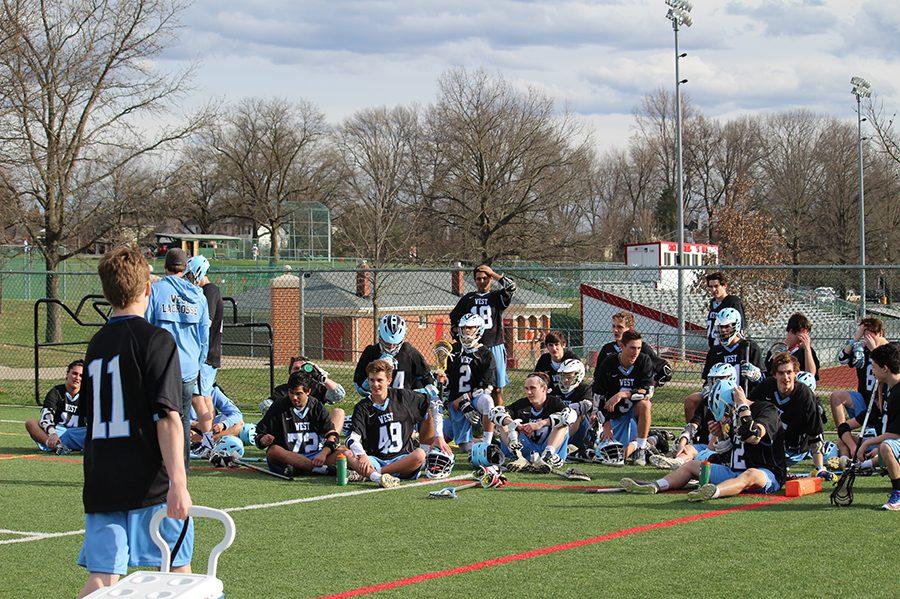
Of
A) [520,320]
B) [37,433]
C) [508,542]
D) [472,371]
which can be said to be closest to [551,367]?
[472,371]

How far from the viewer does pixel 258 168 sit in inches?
2675

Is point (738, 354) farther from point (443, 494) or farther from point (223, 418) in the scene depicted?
point (223, 418)

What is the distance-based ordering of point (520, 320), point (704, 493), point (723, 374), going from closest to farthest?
1. point (704, 493)
2. point (723, 374)
3. point (520, 320)

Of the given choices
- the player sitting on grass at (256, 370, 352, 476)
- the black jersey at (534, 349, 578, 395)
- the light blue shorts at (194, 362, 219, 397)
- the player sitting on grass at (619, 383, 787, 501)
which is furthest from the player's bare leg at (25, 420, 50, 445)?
the player sitting on grass at (619, 383, 787, 501)

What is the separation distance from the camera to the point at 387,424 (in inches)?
391

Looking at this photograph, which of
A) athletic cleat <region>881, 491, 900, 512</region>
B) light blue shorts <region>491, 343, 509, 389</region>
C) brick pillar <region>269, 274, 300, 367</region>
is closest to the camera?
athletic cleat <region>881, 491, 900, 512</region>

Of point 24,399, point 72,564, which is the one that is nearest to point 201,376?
point 72,564

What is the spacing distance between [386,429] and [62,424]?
174 inches

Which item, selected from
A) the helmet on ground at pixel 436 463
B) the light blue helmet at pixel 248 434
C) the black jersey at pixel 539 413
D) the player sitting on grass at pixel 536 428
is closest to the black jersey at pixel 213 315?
the light blue helmet at pixel 248 434

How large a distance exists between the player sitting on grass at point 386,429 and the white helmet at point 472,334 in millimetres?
1575

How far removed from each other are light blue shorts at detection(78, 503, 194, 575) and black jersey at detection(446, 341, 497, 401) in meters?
7.41

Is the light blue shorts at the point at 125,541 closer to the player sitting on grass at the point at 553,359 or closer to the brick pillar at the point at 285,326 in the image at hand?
the player sitting on grass at the point at 553,359

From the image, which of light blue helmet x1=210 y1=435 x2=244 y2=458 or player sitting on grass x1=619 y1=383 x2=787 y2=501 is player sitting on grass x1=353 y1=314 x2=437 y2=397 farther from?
player sitting on grass x1=619 y1=383 x2=787 y2=501

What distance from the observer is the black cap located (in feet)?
31.0
